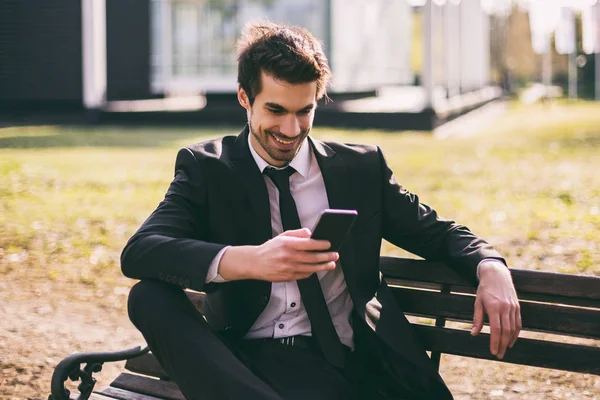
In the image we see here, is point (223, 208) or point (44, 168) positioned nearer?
point (223, 208)

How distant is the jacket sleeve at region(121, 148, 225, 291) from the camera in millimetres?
2940

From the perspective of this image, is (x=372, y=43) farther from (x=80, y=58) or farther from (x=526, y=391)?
(x=526, y=391)

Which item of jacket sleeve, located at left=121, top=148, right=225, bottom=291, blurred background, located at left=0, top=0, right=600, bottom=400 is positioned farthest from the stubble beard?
blurred background, located at left=0, top=0, right=600, bottom=400

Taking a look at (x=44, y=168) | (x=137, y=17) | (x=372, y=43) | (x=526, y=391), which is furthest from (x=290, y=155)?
(x=372, y=43)

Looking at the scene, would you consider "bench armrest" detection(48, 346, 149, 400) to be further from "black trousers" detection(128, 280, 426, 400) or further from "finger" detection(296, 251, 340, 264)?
"finger" detection(296, 251, 340, 264)

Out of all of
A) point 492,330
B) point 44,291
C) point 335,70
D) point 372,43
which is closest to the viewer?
point 492,330

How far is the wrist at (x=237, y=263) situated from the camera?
2826 mm

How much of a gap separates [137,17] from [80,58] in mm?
6487

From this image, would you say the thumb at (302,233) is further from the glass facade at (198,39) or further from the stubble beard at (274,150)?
the glass facade at (198,39)

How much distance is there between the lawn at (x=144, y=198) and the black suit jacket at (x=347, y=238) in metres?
2.26

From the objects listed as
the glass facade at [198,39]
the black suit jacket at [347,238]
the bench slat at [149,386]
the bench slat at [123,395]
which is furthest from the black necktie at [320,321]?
the glass facade at [198,39]

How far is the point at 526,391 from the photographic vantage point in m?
5.13

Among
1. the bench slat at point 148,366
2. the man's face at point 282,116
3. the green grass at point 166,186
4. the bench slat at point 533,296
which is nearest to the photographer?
the bench slat at point 533,296

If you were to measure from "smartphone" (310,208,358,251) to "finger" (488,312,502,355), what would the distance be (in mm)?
671
